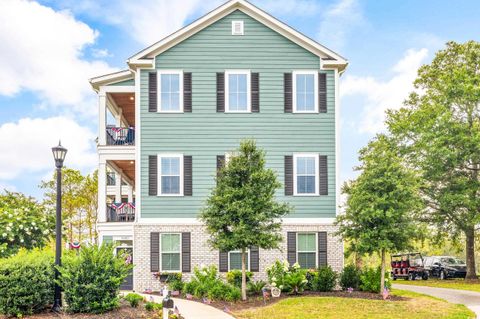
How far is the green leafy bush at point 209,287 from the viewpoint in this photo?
1708cm

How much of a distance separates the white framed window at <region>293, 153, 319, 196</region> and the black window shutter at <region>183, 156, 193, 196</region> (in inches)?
160

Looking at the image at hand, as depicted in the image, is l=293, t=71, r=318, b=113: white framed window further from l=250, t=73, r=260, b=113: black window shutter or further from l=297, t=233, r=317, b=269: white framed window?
l=297, t=233, r=317, b=269: white framed window

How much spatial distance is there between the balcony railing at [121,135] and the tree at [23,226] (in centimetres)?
406

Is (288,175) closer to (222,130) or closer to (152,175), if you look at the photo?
(222,130)

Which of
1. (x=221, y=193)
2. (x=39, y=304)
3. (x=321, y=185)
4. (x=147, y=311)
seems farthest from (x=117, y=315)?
(x=321, y=185)

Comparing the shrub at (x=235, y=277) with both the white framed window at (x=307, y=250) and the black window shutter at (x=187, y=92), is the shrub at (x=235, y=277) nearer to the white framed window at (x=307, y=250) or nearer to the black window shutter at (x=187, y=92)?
the white framed window at (x=307, y=250)

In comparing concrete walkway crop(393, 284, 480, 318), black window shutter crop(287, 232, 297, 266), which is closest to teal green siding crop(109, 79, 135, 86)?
black window shutter crop(287, 232, 297, 266)

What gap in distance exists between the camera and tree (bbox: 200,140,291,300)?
16.9 m

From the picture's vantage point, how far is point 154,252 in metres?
20.4

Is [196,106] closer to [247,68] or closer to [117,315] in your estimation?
[247,68]

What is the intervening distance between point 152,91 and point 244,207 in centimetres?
693

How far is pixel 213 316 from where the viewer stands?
13977 mm

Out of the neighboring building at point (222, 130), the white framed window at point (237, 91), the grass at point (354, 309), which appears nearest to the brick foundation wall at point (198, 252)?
the neighboring building at point (222, 130)

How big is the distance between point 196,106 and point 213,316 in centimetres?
951
